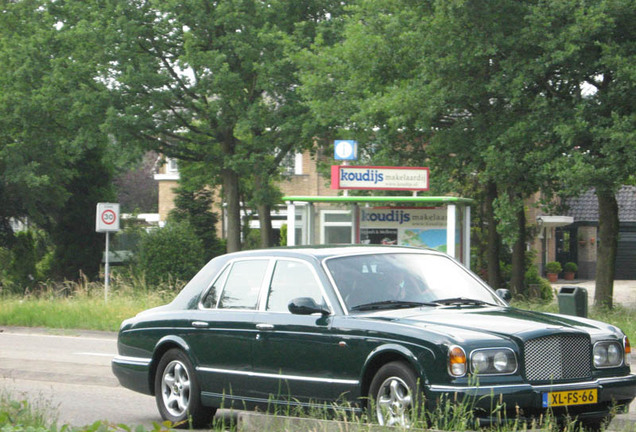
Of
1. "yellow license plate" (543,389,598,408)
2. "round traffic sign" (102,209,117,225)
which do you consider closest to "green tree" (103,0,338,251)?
"round traffic sign" (102,209,117,225)

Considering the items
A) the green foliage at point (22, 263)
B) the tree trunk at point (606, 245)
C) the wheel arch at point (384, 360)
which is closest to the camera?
the wheel arch at point (384, 360)

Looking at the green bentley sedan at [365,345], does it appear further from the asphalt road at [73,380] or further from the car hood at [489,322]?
the asphalt road at [73,380]

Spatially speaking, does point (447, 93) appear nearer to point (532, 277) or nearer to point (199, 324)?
point (532, 277)

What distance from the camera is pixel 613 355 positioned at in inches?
321

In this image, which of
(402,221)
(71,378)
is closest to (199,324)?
(71,378)

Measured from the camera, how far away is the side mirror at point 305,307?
27.9ft

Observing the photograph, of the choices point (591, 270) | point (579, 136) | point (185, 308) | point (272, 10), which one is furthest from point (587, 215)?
point (185, 308)

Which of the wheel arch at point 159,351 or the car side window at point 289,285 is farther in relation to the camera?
the wheel arch at point 159,351

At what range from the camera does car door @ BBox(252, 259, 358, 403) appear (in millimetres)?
8328

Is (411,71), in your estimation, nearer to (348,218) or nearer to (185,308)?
(348,218)

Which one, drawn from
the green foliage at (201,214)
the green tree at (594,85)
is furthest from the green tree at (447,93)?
the green foliage at (201,214)

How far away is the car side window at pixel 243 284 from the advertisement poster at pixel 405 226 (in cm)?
1030

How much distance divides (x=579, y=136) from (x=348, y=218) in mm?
7082

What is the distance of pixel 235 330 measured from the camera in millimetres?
9297
